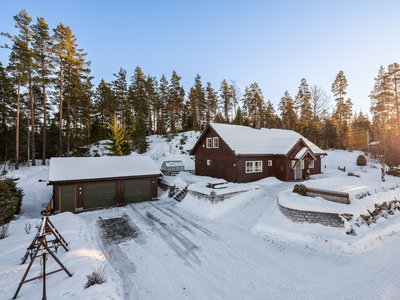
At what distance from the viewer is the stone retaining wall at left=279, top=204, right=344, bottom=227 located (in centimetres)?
949

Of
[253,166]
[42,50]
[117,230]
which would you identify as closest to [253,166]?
[253,166]

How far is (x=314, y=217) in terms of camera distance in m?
9.83

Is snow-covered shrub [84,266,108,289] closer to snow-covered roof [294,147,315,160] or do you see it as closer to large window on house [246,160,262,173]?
large window on house [246,160,262,173]

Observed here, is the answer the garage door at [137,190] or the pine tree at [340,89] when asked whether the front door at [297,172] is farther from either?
the pine tree at [340,89]

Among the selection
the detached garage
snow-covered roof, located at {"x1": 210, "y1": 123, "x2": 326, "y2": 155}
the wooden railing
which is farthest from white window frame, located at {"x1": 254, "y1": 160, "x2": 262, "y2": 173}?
the detached garage

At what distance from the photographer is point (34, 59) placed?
22.9m

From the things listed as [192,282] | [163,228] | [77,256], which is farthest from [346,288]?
[77,256]

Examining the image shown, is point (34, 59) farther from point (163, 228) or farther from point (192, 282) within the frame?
point (192, 282)

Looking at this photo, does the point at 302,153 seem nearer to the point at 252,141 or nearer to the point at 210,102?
the point at 252,141

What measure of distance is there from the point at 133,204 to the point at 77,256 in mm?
9332

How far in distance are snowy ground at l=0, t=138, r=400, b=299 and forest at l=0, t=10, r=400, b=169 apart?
603 inches

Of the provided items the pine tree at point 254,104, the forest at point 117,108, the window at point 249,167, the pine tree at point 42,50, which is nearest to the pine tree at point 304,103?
the forest at point 117,108

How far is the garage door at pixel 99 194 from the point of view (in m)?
15.0

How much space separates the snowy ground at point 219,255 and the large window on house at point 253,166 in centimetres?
504
